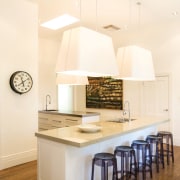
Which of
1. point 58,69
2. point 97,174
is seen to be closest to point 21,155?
point 97,174

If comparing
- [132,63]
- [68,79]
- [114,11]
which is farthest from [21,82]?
[114,11]

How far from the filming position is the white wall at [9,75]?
4.12 meters

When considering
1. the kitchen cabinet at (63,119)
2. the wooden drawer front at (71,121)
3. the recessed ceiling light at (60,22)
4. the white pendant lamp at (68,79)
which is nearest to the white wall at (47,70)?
the kitchen cabinet at (63,119)

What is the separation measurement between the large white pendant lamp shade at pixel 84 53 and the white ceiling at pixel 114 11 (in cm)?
200

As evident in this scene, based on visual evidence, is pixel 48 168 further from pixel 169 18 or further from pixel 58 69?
pixel 169 18

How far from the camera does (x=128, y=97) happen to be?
6.90 metres

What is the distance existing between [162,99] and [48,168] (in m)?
4.24

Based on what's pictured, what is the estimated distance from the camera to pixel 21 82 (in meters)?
4.34

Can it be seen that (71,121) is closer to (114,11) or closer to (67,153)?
(67,153)

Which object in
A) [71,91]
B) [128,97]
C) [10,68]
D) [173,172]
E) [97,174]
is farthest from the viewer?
[71,91]

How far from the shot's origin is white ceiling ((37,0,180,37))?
464 cm

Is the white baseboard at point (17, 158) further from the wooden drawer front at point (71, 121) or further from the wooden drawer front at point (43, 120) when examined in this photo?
the wooden drawer front at point (43, 120)

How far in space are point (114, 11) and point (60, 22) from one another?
61.7 inches

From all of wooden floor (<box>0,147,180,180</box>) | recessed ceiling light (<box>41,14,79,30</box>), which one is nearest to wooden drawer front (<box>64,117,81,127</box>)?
wooden floor (<box>0,147,180,180</box>)
